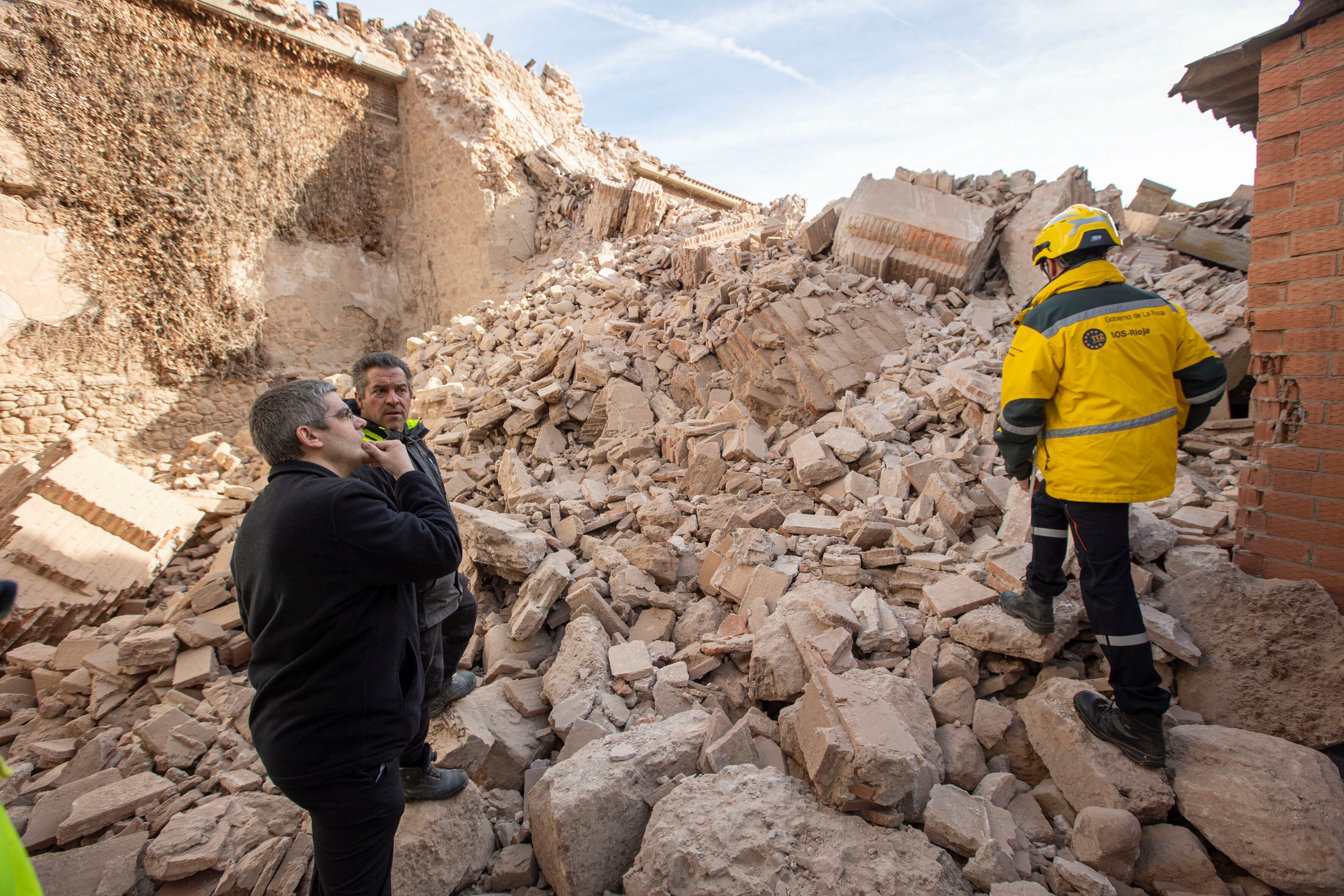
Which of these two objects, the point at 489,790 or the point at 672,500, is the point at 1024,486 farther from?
the point at 489,790

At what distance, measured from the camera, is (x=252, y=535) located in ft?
5.70

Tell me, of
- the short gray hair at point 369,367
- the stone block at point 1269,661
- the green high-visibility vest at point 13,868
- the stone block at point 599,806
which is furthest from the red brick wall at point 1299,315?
the green high-visibility vest at point 13,868

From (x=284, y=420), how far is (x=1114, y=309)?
300cm

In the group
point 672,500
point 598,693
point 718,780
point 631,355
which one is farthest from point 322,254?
point 718,780

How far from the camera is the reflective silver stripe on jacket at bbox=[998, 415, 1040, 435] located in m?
2.44

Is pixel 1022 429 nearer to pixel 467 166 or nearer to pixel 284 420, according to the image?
pixel 284 420

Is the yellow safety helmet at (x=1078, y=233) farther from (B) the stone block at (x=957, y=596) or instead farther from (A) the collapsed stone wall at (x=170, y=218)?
(A) the collapsed stone wall at (x=170, y=218)

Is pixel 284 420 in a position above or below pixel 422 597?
above

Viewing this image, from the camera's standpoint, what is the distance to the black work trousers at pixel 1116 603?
87.7 inches

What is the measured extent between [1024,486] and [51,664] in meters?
6.18

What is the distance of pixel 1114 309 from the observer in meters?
2.29

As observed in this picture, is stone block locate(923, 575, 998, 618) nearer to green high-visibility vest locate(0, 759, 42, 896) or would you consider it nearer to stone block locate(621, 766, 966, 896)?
stone block locate(621, 766, 966, 896)

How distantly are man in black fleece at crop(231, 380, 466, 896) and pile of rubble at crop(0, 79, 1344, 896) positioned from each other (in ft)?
2.10

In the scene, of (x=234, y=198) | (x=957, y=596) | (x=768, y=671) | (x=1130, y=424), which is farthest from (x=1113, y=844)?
(x=234, y=198)
